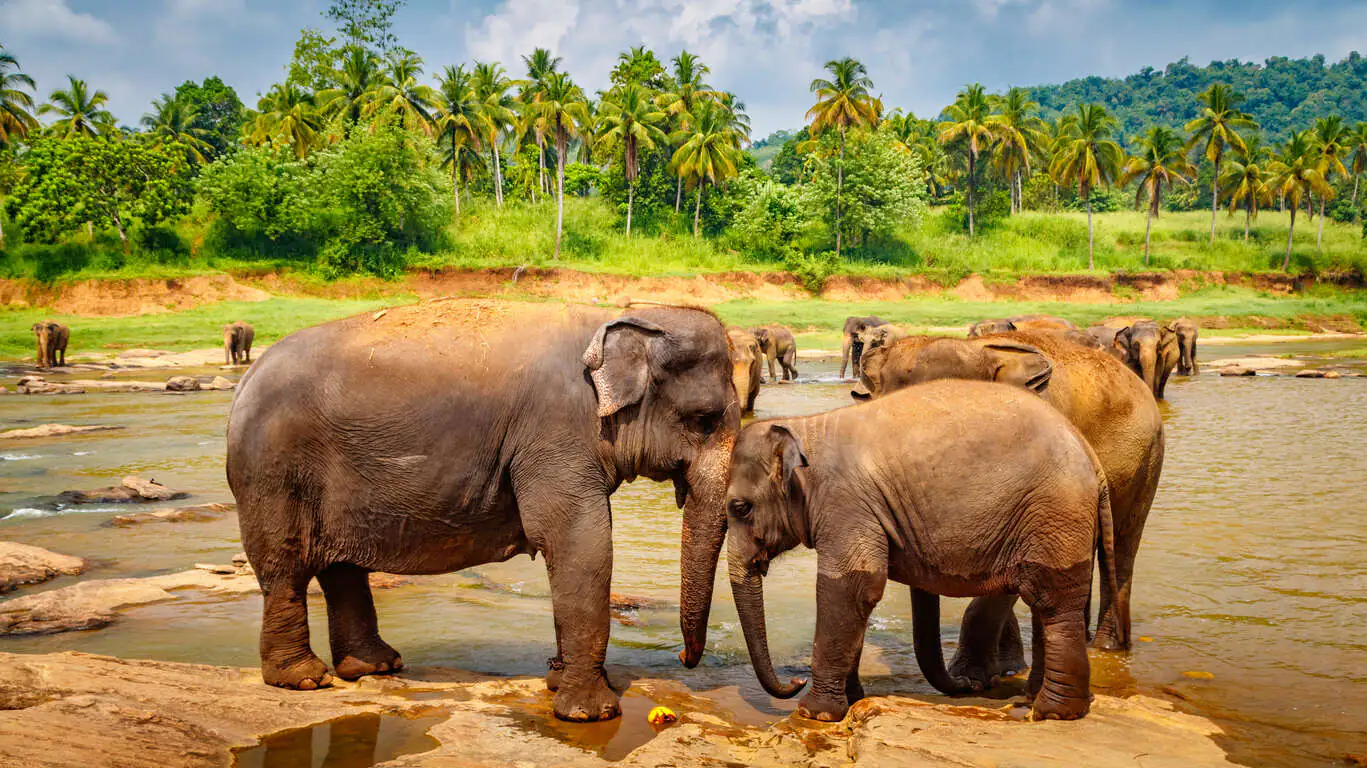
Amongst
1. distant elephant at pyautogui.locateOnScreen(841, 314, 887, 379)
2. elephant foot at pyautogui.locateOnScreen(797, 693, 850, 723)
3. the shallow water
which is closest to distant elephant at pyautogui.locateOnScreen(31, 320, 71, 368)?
the shallow water

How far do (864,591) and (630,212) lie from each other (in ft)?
188

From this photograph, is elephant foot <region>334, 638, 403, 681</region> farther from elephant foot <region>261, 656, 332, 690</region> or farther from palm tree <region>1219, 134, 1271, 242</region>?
palm tree <region>1219, 134, 1271, 242</region>

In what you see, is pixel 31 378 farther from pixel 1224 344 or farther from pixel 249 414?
pixel 1224 344

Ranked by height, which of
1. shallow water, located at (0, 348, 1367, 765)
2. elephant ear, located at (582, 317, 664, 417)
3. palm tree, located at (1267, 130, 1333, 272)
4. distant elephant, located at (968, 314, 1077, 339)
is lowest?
shallow water, located at (0, 348, 1367, 765)

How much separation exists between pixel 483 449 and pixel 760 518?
1472 mm

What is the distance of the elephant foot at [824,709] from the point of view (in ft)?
17.9

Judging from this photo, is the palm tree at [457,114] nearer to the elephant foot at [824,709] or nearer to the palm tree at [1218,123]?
the palm tree at [1218,123]

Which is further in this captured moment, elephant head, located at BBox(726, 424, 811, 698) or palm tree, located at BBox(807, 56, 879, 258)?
palm tree, located at BBox(807, 56, 879, 258)

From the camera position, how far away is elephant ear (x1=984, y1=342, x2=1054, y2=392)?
6.85 metres

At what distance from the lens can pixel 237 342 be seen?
107 ft

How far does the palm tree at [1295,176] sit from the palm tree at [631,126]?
36060 millimetres

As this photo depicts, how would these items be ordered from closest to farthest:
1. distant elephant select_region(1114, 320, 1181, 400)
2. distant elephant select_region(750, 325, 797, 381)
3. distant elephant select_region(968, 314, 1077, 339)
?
distant elephant select_region(968, 314, 1077, 339)
distant elephant select_region(1114, 320, 1181, 400)
distant elephant select_region(750, 325, 797, 381)

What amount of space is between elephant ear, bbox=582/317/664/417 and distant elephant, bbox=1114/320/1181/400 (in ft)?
62.7

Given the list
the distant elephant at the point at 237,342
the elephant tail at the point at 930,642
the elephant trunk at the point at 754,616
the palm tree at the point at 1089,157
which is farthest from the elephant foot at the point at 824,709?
the palm tree at the point at 1089,157
